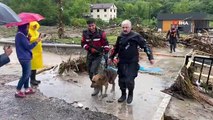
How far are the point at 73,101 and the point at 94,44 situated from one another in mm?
1366

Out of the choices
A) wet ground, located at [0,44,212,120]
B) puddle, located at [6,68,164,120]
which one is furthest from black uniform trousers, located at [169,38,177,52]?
wet ground, located at [0,44,212,120]

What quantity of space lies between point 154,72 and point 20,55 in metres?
5.61

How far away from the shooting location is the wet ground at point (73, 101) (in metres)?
6.07

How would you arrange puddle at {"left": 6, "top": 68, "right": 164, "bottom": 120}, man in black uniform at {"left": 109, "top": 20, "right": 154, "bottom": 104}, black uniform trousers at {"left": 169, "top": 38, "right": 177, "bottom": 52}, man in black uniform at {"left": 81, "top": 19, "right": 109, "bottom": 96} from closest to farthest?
puddle at {"left": 6, "top": 68, "right": 164, "bottom": 120} → man in black uniform at {"left": 109, "top": 20, "right": 154, "bottom": 104} → man in black uniform at {"left": 81, "top": 19, "right": 109, "bottom": 96} → black uniform trousers at {"left": 169, "top": 38, "right": 177, "bottom": 52}

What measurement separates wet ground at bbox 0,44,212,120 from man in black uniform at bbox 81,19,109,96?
2.26 ft

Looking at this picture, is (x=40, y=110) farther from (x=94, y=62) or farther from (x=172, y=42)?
(x=172, y=42)

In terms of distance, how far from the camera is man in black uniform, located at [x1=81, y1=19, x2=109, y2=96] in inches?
280

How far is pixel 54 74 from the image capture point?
9992 millimetres

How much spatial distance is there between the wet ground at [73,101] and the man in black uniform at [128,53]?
0.56 metres

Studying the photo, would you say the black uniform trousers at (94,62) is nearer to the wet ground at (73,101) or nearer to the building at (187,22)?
the wet ground at (73,101)

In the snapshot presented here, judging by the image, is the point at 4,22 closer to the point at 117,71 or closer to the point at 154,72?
the point at 117,71

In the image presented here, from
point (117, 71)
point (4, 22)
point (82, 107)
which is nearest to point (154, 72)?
point (117, 71)

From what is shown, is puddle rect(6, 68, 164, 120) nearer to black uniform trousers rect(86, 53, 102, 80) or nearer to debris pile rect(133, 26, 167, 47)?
black uniform trousers rect(86, 53, 102, 80)

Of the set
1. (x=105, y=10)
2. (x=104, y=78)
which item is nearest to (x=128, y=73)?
(x=104, y=78)
